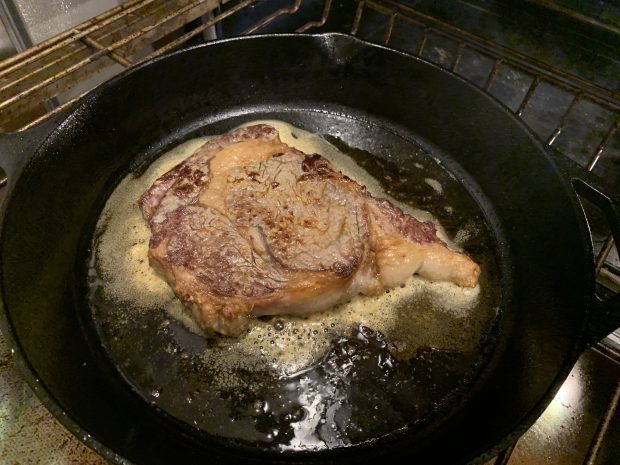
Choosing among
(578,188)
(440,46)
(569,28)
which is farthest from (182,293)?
(569,28)

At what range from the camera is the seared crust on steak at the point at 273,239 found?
170 centimetres

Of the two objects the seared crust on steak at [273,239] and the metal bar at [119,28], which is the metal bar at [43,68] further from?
the seared crust on steak at [273,239]

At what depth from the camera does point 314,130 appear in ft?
8.00

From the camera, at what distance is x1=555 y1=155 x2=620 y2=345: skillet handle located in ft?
4.98

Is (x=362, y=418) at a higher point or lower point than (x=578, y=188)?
lower

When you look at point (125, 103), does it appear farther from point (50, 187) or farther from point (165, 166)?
point (50, 187)

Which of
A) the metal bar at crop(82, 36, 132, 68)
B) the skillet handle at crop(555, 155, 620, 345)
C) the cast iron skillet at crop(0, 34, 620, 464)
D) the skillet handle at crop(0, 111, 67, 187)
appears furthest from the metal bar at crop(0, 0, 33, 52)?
the skillet handle at crop(555, 155, 620, 345)

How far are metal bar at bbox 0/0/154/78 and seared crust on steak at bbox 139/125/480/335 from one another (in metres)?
0.75

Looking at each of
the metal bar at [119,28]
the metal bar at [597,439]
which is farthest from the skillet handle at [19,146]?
the metal bar at [597,439]

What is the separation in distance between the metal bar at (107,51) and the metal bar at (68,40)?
3cm

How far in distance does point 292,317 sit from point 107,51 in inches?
56.1

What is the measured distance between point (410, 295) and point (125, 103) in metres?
1.51

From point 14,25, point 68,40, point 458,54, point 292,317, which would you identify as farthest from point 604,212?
point 14,25

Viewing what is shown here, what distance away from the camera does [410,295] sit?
6.20ft
